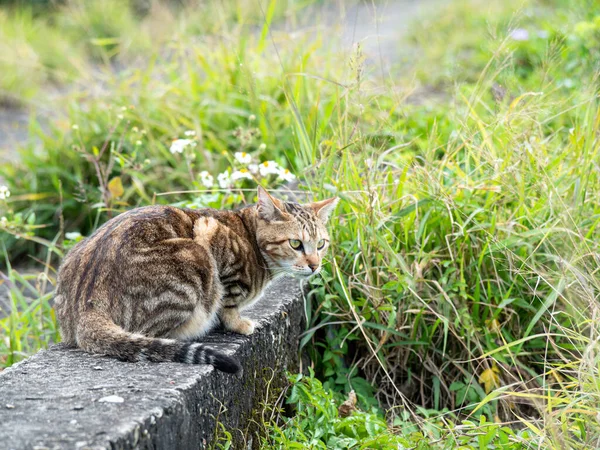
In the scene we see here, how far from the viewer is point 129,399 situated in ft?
6.95

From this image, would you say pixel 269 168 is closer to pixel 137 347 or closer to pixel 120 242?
pixel 120 242

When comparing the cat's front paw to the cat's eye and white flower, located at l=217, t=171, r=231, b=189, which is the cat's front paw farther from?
white flower, located at l=217, t=171, r=231, b=189

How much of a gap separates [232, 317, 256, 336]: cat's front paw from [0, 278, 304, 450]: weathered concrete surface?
3 centimetres

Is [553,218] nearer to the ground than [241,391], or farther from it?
farther from it

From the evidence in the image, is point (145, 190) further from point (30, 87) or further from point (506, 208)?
point (30, 87)

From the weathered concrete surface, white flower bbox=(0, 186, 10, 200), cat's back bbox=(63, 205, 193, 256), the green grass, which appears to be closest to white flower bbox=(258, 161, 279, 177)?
the green grass

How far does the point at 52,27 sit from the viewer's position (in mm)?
11055

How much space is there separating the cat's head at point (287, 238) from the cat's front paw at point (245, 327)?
369 millimetres

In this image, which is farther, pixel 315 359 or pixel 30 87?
pixel 30 87

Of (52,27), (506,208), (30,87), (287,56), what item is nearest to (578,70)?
(287,56)

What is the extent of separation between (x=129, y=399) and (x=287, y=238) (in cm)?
120

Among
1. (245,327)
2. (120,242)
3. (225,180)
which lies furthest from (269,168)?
(120,242)

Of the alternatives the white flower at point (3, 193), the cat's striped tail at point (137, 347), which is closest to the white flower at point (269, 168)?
the white flower at point (3, 193)

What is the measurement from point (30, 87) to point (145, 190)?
4124 millimetres
